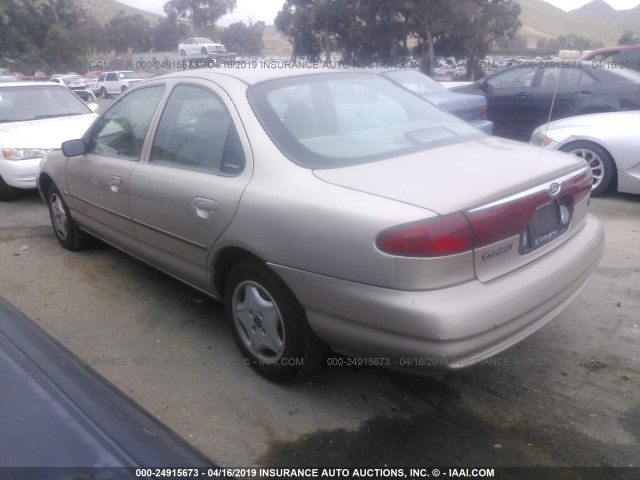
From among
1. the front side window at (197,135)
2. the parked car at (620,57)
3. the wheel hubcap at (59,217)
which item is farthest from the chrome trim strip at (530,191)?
the parked car at (620,57)

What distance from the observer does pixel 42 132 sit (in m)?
7.01

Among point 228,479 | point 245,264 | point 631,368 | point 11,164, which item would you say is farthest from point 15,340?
point 11,164

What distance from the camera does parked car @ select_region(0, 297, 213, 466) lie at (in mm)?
1277

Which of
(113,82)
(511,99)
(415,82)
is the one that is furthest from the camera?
(113,82)

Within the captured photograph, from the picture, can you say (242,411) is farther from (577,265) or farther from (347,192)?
(577,265)

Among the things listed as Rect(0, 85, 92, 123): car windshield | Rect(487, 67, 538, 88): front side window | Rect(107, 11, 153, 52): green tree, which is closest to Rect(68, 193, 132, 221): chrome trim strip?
Rect(0, 85, 92, 123): car windshield

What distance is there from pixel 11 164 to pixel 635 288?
6645 millimetres

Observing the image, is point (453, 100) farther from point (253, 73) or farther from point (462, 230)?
point (462, 230)

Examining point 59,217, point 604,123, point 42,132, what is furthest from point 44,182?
point 604,123

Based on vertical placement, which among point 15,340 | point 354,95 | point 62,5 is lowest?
point 15,340

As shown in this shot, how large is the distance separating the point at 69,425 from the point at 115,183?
2.73m

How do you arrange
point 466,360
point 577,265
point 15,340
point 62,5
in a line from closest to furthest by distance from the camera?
point 15,340 < point 466,360 < point 577,265 < point 62,5

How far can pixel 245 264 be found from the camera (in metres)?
2.85

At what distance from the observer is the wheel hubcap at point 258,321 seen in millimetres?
2803
